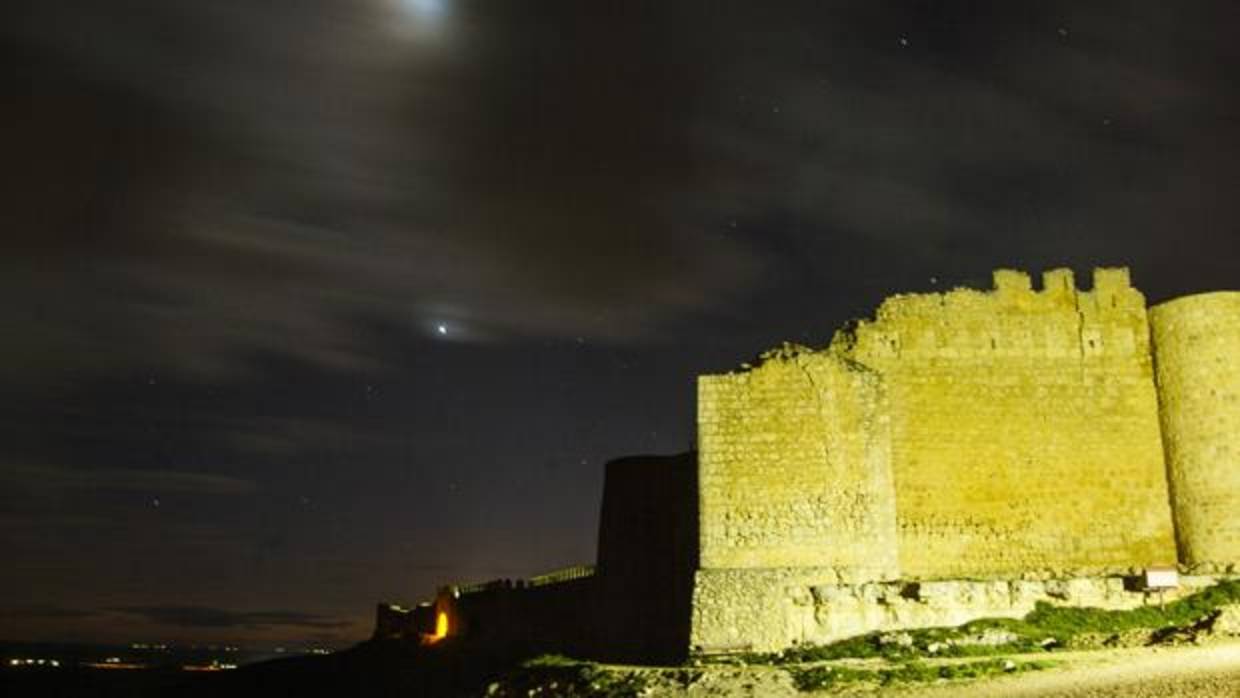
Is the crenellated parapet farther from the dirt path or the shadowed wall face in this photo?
the dirt path

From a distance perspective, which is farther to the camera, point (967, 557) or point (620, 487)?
point (620, 487)

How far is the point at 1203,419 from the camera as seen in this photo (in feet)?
81.1

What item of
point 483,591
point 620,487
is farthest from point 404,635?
point 620,487

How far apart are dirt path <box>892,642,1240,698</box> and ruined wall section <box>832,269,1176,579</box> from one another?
5503 millimetres

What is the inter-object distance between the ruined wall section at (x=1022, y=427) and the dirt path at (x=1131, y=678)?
5503mm

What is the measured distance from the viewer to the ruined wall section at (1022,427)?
80.5 ft

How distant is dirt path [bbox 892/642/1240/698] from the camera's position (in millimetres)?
14867

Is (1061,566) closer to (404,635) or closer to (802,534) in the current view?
(802,534)

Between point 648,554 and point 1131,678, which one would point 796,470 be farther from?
point 1131,678

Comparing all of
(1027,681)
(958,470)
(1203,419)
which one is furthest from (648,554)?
(1203,419)

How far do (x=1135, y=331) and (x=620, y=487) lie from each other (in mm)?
13377

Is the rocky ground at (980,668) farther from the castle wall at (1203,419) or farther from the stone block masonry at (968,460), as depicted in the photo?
the castle wall at (1203,419)

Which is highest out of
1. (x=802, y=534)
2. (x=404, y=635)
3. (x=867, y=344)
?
(x=867, y=344)

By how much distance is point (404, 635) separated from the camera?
158ft
